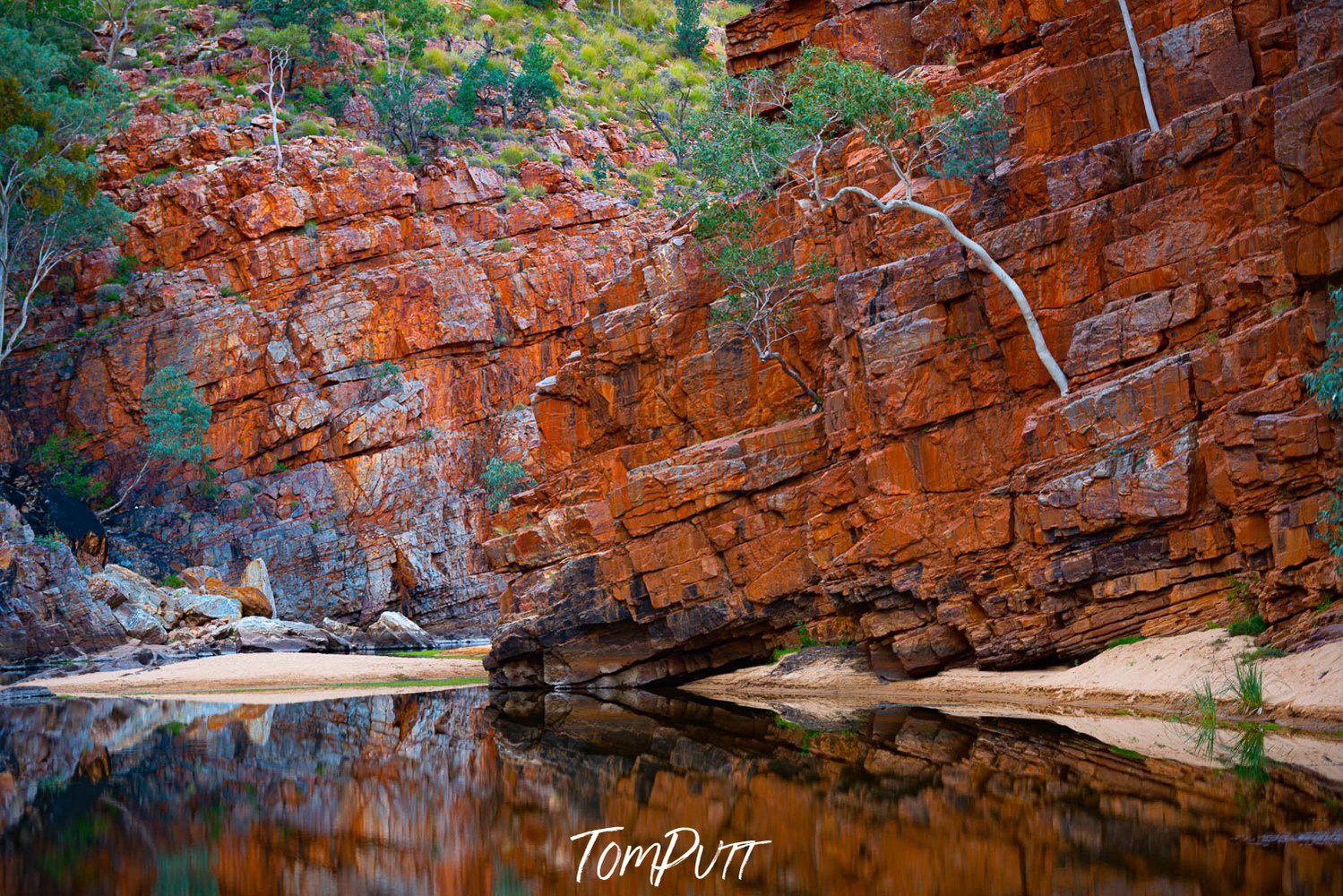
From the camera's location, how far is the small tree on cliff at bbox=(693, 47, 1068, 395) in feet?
102

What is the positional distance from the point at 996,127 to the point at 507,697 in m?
21.8

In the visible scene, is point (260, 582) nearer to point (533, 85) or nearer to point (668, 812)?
point (533, 85)

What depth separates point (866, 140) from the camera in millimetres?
36625

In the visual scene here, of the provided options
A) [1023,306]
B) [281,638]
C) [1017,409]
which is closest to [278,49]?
[281,638]

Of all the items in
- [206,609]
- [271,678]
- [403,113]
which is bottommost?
[271,678]

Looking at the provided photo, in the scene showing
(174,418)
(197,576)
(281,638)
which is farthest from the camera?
(174,418)

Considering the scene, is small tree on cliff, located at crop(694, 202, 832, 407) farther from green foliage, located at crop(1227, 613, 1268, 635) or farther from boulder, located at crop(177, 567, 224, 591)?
boulder, located at crop(177, 567, 224, 591)

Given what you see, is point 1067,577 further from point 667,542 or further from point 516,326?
point 516,326

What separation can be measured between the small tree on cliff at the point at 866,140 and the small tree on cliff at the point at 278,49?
47.7 meters

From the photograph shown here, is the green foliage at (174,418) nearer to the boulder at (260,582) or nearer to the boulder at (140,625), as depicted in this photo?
the boulder at (260,582)

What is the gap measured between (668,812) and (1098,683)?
12.9 m

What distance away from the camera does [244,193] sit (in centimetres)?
7131

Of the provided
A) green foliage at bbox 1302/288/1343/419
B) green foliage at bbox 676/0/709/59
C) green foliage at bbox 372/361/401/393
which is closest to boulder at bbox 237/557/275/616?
green foliage at bbox 372/361/401/393

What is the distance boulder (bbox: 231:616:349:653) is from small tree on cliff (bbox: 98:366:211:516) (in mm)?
15859
